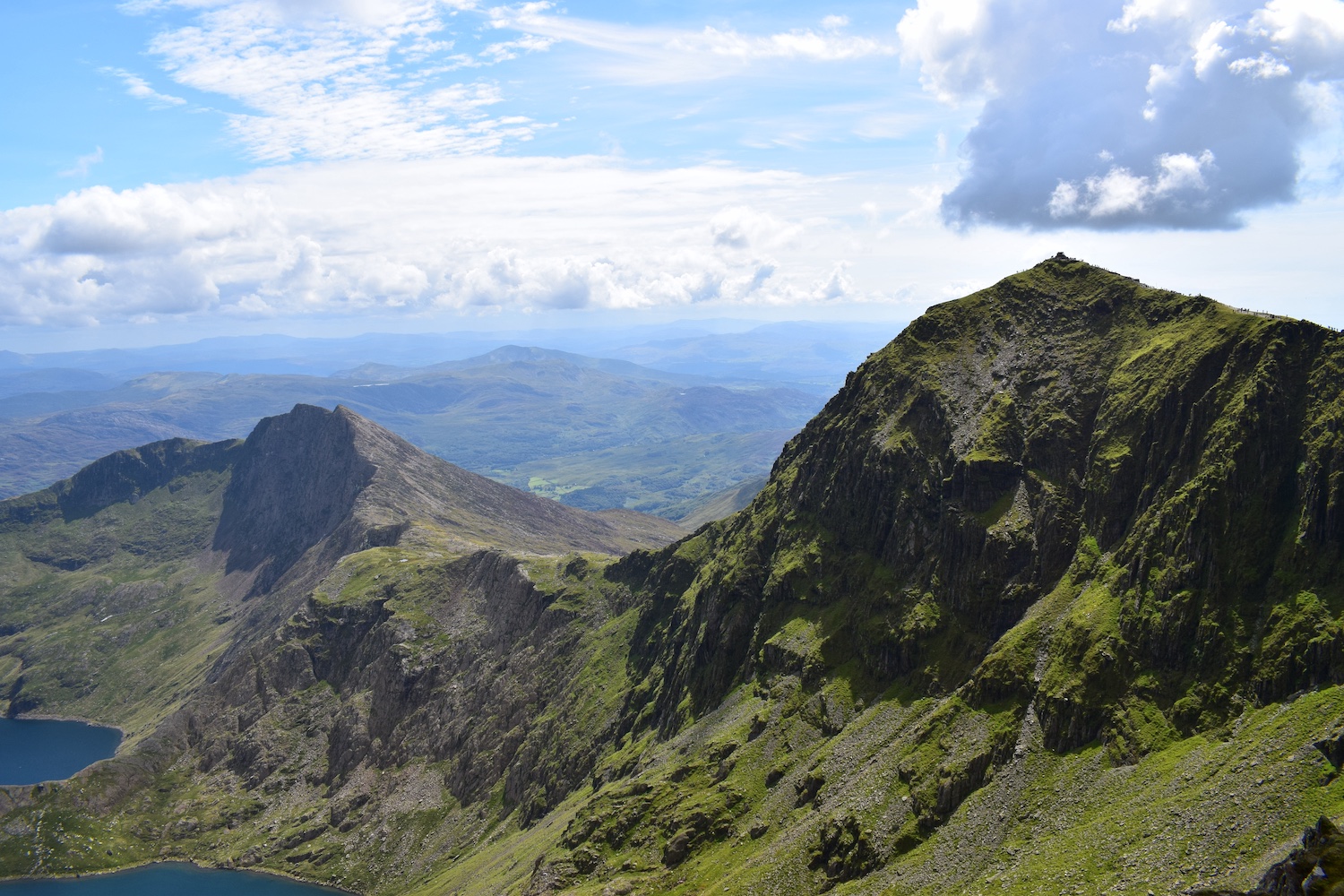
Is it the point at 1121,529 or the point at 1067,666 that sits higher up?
the point at 1121,529

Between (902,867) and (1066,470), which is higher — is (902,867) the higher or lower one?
the lower one

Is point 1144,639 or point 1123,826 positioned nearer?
point 1123,826

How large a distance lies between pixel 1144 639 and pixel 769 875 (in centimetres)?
6971

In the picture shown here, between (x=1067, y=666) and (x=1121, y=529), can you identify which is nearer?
(x=1067, y=666)

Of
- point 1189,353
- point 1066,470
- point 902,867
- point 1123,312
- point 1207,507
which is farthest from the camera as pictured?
point 1123,312

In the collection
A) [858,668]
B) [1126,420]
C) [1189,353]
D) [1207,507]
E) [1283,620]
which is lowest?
[858,668]

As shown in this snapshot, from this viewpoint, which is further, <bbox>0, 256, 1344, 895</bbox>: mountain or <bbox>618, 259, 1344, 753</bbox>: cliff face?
<bbox>618, 259, 1344, 753</bbox>: cliff face

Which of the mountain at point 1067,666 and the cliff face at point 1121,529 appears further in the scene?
the cliff face at point 1121,529

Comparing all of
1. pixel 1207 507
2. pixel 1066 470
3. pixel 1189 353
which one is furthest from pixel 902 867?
pixel 1189 353

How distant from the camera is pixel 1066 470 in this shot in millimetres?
174375

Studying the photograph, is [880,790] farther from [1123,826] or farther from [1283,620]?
[1283,620]

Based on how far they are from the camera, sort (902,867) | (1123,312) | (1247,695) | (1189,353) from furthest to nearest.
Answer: (1123,312), (1189,353), (902,867), (1247,695)

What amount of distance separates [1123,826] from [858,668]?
239 ft

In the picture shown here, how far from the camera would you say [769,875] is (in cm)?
14238
